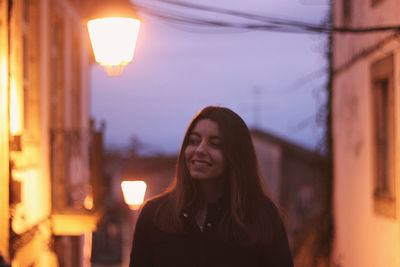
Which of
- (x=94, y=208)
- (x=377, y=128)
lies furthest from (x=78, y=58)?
(x=377, y=128)

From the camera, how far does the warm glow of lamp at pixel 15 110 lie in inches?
300

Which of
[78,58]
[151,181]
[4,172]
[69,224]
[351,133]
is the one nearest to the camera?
[4,172]

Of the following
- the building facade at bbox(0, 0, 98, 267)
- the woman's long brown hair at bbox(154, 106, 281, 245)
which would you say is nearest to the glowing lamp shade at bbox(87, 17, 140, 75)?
the building facade at bbox(0, 0, 98, 267)

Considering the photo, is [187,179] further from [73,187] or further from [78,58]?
[78,58]

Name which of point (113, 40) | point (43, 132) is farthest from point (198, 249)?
point (43, 132)

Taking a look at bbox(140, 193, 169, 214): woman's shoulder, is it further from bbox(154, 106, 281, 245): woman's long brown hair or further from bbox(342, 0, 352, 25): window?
bbox(342, 0, 352, 25): window

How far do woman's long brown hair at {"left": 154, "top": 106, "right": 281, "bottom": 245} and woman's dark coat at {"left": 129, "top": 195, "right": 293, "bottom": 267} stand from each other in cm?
4

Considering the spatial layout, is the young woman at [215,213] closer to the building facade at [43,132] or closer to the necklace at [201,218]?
the necklace at [201,218]

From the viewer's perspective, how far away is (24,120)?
9.02m

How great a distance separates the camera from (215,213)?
330 cm

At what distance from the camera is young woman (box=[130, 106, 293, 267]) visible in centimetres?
317

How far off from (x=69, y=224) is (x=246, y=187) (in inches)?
307

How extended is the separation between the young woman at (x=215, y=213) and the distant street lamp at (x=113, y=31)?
2640 mm

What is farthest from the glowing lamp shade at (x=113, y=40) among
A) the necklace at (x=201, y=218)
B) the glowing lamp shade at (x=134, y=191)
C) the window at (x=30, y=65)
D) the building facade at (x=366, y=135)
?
the glowing lamp shade at (x=134, y=191)
